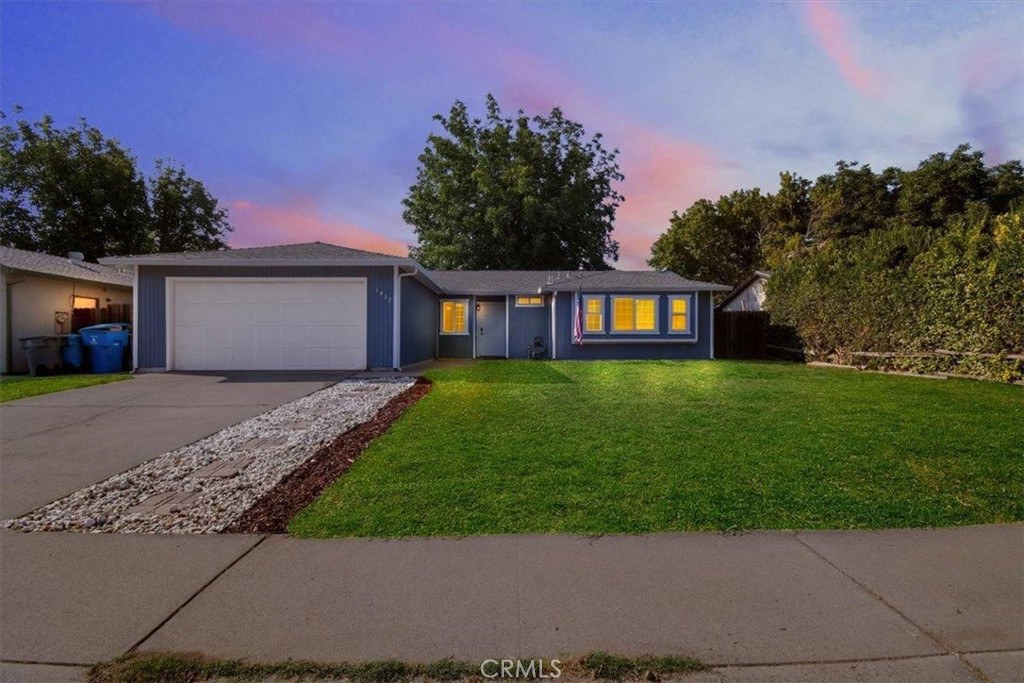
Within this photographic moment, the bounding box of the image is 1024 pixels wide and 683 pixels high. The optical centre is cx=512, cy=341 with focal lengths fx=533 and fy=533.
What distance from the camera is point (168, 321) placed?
12.9 m

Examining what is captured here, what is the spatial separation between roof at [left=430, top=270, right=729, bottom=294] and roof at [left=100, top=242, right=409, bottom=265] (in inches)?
193

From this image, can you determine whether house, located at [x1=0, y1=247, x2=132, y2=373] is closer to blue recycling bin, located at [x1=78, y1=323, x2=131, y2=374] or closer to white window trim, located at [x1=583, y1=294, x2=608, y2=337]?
blue recycling bin, located at [x1=78, y1=323, x2=131, y2=374]

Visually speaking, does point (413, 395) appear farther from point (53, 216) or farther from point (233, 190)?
point (53, 216)

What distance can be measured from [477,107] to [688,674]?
101 ft

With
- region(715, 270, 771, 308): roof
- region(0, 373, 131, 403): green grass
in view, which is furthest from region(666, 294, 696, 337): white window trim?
region(0, 373, 131, 403): green grass

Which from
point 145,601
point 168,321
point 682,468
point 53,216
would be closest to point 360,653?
point 145,601

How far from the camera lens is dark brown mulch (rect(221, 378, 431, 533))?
3.89 m

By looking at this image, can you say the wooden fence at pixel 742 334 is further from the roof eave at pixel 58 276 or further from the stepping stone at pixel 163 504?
the roof eave at pixel 58 276

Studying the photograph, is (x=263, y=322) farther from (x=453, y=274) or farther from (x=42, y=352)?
(x=453, y=274)

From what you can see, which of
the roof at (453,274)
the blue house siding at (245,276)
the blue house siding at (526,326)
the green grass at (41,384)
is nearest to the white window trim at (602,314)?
the roof at (453,274)

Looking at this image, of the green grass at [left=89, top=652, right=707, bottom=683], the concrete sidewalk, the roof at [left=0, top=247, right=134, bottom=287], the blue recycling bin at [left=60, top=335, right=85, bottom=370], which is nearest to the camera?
the green grass at [left=89, top=652, right=707, bottom=683]

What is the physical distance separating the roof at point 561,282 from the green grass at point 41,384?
9.43 metres

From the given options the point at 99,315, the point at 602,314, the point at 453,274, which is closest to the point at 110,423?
the point at 99,315

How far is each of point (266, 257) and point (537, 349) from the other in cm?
885
